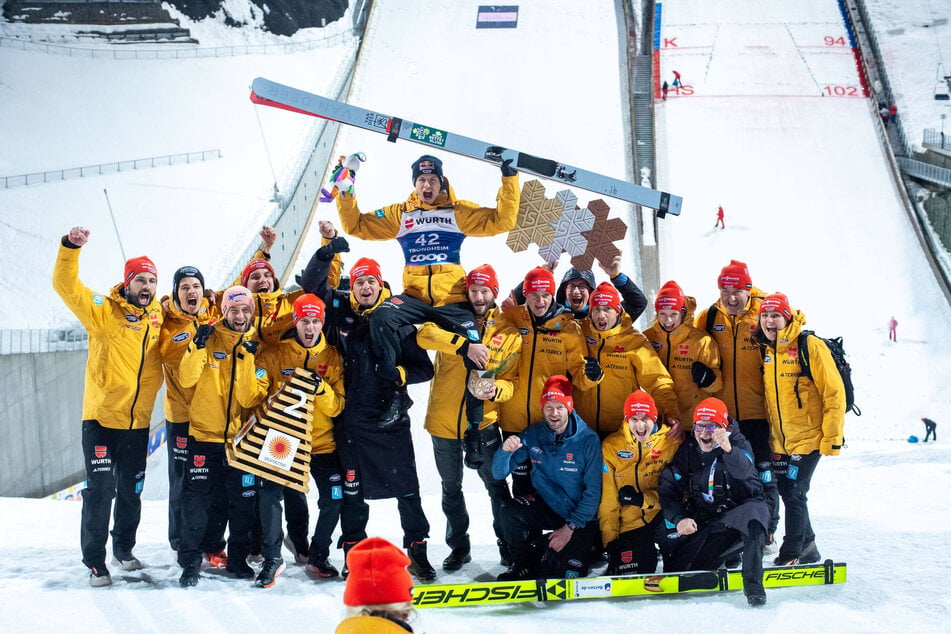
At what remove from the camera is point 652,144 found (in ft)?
57.8

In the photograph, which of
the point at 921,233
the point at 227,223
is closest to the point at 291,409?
the point at 227,223

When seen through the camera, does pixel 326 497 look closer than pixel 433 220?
Yes

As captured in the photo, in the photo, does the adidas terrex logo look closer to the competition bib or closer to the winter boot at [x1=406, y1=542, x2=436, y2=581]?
the competition bib

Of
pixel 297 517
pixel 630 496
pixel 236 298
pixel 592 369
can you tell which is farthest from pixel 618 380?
pixel 236 298

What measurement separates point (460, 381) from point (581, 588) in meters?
1.31

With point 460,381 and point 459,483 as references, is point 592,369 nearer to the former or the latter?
point 460,381

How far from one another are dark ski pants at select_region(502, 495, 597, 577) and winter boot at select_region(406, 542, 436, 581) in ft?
1.50

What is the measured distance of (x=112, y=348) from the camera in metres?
4.73

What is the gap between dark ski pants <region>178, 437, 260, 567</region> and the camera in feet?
15.4

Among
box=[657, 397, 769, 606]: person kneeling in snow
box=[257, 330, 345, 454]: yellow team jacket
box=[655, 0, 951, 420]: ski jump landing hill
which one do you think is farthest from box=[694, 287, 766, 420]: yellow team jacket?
box=[655, 0, 951, 420]: ski jump landing hill

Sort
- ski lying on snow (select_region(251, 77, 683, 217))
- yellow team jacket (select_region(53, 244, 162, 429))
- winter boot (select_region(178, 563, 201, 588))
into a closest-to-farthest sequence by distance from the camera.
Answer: winter boot (select_region(178, 563, 201, 588)) < yellow team jacket (select_region(53, 244, 162, 429)) < ski lying on snow (select_region(251, 77, 683, 217))

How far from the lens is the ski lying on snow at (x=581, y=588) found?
14.1 ft

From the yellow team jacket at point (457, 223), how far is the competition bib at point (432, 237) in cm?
3

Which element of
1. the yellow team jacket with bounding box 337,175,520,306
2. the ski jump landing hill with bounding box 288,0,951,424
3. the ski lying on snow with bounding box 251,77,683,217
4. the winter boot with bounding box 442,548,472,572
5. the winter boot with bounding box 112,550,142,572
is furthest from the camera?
the ski jump landing hill with bounding box 288,0,951,424
